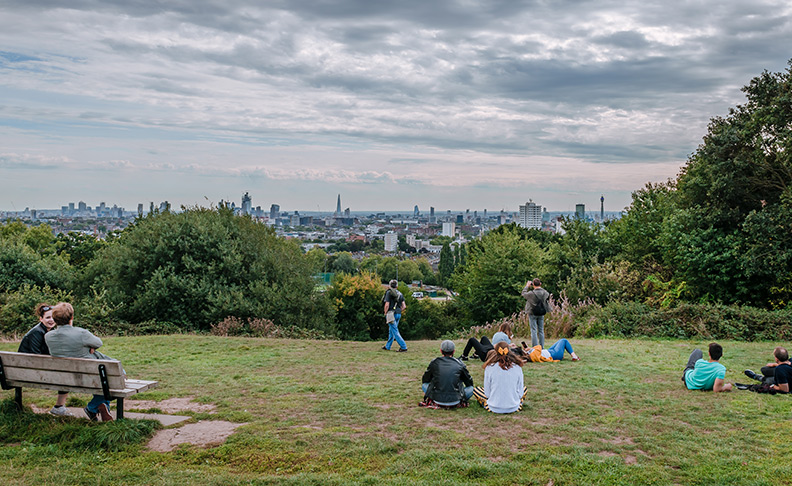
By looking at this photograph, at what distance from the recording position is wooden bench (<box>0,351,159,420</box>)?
6488mm

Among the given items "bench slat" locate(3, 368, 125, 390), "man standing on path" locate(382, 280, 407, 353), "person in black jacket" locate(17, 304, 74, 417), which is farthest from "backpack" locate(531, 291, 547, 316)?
"person in black jacket" locate(17, 304, 74, 417)

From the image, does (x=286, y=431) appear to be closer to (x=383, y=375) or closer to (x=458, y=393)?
(x=458, y=393)

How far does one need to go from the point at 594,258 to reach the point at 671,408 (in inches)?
739

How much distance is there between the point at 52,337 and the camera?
681 cm

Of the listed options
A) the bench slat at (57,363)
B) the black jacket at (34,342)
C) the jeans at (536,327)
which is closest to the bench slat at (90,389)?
the bench slat at (57,363)

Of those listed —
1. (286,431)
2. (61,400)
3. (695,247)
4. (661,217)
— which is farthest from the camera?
(661,217)

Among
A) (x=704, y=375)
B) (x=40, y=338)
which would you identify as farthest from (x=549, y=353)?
(x=40, y=338)

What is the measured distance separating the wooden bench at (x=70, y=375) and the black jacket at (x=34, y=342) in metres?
0.43

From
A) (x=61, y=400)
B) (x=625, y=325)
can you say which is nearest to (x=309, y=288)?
(x=625, y=325)

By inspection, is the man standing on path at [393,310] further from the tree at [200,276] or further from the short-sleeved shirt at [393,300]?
the tree at [200,276]

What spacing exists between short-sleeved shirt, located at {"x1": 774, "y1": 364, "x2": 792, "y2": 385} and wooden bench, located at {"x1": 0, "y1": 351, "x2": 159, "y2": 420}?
9418mm

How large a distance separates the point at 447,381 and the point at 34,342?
18.6 ft

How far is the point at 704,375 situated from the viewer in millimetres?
9188

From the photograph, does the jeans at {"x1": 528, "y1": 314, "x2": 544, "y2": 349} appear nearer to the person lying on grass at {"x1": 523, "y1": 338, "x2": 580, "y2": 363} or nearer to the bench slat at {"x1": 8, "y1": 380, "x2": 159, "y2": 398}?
the person lying on grass at {"x1": 523, "y1": 338, "x2": 580, "y2": 363}
